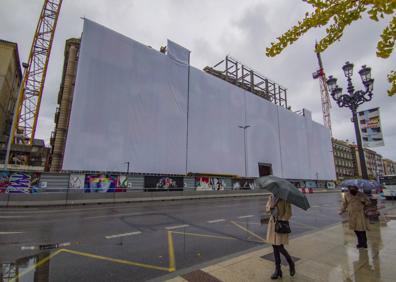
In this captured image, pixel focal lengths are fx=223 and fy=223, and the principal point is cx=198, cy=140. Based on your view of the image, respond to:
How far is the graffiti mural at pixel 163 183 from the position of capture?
23.8 m

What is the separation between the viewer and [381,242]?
6.16m

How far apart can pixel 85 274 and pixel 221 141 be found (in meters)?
32.5

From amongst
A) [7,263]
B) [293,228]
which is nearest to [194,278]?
[7,263]

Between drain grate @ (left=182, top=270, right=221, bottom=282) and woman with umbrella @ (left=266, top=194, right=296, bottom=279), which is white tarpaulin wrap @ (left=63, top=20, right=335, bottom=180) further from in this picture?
woman with umbrella @ (left=266, top=194, right=296, bottom=279)

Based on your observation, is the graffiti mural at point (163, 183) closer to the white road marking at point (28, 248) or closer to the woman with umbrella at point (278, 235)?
the white road marking at point (28, 248)

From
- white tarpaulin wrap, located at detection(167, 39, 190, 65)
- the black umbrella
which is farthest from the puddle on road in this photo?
white tarpaulin wrap, located at detection(167, 39, 190, 65)

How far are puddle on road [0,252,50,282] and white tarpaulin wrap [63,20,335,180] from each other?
19.3 m

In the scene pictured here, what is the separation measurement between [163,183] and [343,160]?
8659cm

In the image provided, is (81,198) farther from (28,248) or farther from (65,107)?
(65,107)

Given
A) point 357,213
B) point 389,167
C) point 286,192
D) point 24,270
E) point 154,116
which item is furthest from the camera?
point 389,167

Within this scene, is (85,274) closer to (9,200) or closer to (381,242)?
(381,242)

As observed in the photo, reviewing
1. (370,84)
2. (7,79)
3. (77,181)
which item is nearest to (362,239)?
(370,84)

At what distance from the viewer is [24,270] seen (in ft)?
13.7

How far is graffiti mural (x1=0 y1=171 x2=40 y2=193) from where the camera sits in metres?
15.5
